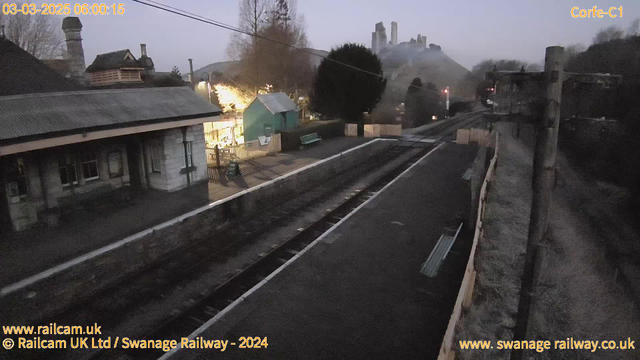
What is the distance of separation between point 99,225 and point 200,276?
423 cm

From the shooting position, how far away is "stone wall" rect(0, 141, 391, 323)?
850 cm

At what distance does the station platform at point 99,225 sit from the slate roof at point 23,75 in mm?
5588

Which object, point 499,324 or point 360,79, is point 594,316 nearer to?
point 499,324

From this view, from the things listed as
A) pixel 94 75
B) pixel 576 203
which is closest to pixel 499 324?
pixel 576 203

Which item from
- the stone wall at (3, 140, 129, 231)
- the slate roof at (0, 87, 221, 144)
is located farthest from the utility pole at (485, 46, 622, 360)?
the stone wall at (3, 140, 129, 231)

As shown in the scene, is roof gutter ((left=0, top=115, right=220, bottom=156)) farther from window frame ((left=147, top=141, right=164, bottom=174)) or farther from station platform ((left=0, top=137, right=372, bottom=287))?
station platform ((left=0, top=137, right=372, bottom=287))

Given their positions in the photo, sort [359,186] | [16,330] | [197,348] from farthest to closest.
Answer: [359,186], [16,330], [197,348]

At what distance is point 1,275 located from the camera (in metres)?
8.97

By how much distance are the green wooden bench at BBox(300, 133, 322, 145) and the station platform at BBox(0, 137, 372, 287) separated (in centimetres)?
710

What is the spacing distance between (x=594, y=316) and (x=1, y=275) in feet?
50.5

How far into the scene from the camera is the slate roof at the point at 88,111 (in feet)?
36.1

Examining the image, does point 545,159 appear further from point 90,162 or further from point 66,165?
point 90,162

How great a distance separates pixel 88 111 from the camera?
1309cm

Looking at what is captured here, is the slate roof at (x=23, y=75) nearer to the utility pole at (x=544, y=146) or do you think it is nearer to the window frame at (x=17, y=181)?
the window frame at (x=17, y=181)
